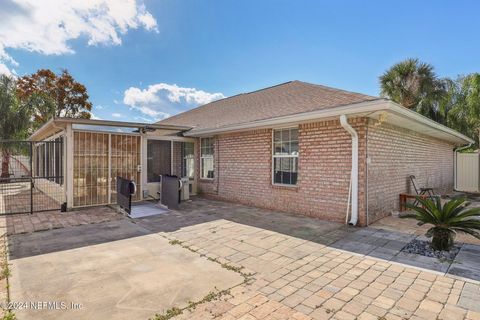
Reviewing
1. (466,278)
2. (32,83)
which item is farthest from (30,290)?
(32,83)

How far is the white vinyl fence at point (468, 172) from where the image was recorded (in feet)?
44.2

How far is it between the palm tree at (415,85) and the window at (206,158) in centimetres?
1222

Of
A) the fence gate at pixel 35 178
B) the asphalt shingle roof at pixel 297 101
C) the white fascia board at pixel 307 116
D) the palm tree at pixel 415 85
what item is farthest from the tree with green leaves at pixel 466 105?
the fence gate at pixel 35 178

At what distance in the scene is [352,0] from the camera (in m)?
7.71

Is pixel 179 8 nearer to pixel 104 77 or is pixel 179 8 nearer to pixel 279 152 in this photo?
pixel 279 152

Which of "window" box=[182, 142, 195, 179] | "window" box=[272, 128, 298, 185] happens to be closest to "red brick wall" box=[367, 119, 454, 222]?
"window" box=[272, 128, 298, 185]

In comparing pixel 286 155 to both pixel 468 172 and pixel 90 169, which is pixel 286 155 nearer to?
pixel 90 169

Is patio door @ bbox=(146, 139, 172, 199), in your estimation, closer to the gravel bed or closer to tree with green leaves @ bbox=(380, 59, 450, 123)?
the gravel bed

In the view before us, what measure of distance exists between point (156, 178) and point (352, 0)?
28.6 feet

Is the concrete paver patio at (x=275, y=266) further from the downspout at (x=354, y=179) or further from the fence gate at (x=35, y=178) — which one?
the fence gate at (x=35, y=178)

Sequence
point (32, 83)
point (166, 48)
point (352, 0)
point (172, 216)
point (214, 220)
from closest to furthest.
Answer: point (214, 220), point (172, 216), point (352, 0), point (166, 48), point (32, 83)

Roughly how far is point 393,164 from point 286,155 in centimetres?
295

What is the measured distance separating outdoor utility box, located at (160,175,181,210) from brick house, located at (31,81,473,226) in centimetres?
102

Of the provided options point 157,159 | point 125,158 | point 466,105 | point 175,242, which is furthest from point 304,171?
point 466,105
